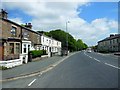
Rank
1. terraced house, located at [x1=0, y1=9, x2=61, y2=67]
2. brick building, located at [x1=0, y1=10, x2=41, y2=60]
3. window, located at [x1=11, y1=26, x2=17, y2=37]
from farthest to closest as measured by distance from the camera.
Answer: window, located at [x1=11, y1=26, x2=17, y2=37], brick building, located at [x1=0, y1=10, x2=41, y2=60], terraced house, located at [x1=0, y1=9, x2=61, y2=67]

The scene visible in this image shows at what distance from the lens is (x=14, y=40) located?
32969 mm

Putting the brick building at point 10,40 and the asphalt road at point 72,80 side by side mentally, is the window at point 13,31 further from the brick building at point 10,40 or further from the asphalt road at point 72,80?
the asphalt road at point 72,80

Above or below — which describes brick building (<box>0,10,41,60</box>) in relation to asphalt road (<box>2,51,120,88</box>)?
above

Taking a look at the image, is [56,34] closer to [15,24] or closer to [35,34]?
[35,34]

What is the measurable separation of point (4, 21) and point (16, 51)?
4.82m

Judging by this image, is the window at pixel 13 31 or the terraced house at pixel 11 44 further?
the window at pixel 13 31

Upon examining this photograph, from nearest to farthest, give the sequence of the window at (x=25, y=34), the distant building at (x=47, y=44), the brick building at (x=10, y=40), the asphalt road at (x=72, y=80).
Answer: the asphalt road at (x=72, y=80)
the brick building at (x=10, y=40)
the window at (x=25, y=34)
the distant building at (x=47, y=44)

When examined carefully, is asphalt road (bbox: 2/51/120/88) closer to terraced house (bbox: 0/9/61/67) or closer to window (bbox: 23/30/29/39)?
terraced house (bbox: 0/9/61/67)

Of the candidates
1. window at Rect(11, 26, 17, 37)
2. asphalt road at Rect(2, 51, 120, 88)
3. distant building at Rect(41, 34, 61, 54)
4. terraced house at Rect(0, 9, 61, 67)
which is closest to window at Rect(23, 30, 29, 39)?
terraced house at Rect(0, 9, 61, 67)

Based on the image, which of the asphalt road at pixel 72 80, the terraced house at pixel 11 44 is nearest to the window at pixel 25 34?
the terraced house at pixel 11 44

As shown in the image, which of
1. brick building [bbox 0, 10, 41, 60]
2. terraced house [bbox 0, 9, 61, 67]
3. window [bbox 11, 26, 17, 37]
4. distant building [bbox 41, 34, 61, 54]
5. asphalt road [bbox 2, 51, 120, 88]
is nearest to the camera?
asphalt road [bbox 2, 51, 120, 88]

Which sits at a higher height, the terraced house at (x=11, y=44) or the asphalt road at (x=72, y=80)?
the terraced house at (x=11, y=44)

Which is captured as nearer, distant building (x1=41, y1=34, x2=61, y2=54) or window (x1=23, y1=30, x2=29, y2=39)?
window (x1=23, y1=30, x2=29, y2=39)

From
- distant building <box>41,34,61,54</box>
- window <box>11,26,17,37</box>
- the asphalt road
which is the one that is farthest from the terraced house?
distant building <box>41,34,61,54</box>
